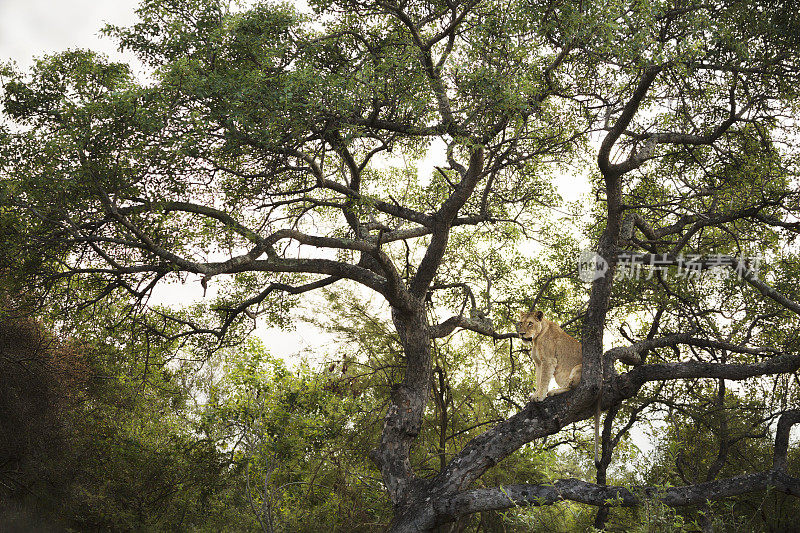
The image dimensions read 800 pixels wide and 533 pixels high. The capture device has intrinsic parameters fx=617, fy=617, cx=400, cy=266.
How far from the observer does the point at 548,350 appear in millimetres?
6625

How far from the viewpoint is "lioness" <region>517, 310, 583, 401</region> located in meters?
6.63

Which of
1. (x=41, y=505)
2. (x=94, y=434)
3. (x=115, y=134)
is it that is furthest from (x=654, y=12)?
(x=41, y=505)

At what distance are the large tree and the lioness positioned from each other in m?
0.32

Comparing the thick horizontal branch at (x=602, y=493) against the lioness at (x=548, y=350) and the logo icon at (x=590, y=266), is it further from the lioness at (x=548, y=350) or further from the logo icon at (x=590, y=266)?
the logo icon at (x=590, y=266)

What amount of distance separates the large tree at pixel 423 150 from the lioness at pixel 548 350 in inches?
12.6

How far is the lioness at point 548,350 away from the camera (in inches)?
261

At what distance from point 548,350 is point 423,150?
2.99 m

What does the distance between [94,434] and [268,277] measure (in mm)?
5353

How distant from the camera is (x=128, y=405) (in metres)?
12.4

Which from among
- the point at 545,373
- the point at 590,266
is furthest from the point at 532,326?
the point at 590,266

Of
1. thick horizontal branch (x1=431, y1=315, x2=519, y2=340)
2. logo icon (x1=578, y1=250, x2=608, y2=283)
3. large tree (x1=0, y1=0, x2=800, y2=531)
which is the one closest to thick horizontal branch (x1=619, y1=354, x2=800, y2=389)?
large tree (x1=0, y1=0, x2=800, y2=531)
